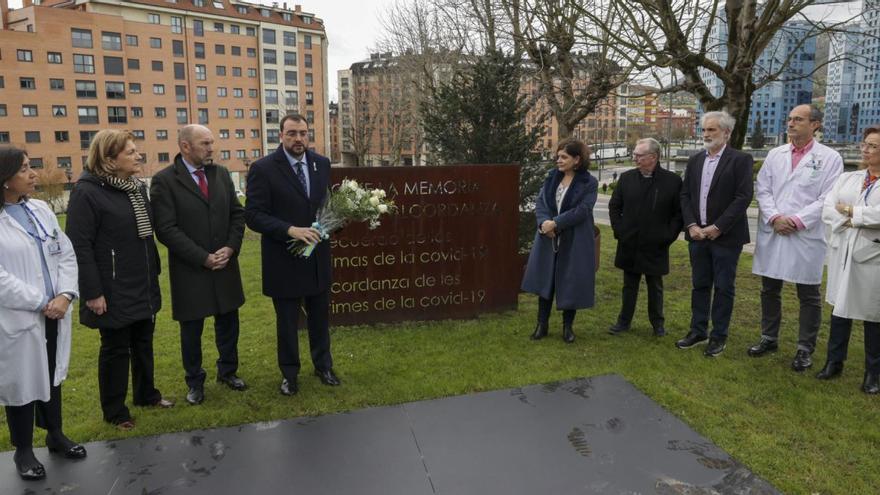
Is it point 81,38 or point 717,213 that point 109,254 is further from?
point 81,38

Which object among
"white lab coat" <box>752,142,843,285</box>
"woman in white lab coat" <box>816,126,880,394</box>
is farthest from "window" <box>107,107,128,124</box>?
"woman in white lab coat" <box>816,126,880,394</box>

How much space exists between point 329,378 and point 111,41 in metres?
68.7

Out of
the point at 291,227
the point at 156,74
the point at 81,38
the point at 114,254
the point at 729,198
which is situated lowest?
the point at 114,254

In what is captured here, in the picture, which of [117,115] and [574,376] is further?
[117,115]

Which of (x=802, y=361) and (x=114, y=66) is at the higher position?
(x=114, y=66)

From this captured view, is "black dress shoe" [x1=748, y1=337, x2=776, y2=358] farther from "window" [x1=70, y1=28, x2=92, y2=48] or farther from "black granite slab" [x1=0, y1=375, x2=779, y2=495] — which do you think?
"window" [x1=70, y1=28, x2=92, y2=48]

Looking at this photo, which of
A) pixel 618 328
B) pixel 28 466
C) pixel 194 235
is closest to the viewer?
pixel 28 466

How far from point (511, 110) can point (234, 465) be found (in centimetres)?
664

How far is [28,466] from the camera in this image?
11.4 ft

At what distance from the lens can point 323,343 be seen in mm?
→ 5012

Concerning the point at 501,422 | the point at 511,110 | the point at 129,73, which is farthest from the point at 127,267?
the point at 129,73

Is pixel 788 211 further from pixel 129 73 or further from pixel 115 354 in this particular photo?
pixel 129 73

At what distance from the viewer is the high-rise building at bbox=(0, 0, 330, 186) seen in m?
56.9

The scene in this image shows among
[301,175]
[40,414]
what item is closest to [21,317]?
[40,414]
